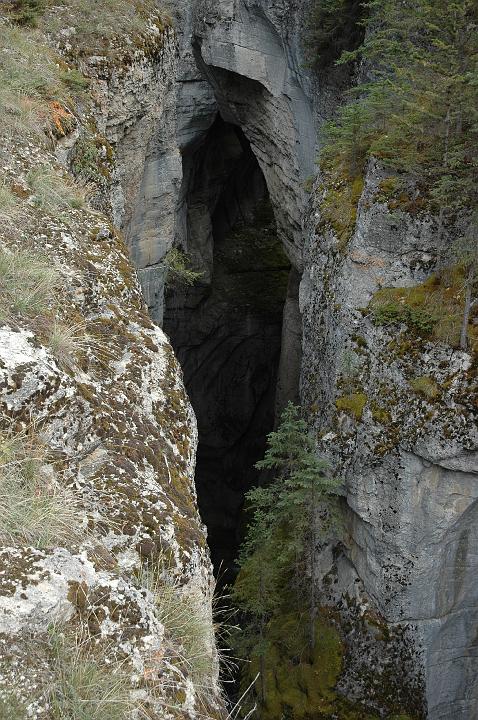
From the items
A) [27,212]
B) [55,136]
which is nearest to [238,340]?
[55,136]

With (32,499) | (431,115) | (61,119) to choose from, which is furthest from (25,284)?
(431,115)

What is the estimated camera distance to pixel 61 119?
7746mm

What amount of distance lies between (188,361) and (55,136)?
53.4 ft

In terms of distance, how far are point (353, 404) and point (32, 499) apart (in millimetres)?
8588

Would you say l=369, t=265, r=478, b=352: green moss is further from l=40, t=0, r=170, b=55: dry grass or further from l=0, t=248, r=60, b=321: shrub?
l=0, t=248, r=60, b=321: shrub

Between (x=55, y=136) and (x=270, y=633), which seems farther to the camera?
(x=270, y=633)

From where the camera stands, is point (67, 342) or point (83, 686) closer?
point (83, 686)

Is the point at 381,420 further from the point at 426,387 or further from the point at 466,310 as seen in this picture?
the point at 466,310

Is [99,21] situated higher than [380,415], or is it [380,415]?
[99,21]

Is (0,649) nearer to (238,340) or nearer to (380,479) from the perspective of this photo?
(380,479)

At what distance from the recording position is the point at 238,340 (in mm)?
23859

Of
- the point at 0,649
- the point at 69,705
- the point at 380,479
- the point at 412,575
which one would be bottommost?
the point at 412,575

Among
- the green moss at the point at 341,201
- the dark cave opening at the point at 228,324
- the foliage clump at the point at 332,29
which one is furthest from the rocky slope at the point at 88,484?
the dark cave opening at the point at 228,324

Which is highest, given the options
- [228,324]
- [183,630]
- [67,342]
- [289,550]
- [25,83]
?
[25,83]
